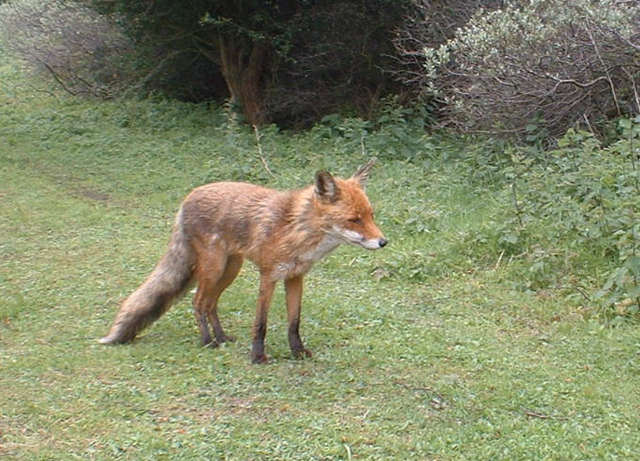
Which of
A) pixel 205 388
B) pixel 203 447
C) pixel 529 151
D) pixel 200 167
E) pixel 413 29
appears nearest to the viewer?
pixel 203 447

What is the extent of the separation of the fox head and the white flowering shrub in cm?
535

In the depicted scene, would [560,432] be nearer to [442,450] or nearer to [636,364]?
[442,450]

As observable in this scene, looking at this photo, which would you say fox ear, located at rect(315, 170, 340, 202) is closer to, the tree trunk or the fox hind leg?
the fox hind leg

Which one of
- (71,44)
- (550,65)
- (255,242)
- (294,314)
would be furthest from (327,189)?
(71,44)

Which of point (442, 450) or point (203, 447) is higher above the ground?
point (442, 450)

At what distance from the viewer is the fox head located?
587 centimetres

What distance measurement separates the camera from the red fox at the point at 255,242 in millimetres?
5980

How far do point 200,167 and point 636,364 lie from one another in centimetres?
900

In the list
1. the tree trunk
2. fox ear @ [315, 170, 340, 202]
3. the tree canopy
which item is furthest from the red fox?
the tree trunk

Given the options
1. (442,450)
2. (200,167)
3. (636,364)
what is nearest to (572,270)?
(636,364)

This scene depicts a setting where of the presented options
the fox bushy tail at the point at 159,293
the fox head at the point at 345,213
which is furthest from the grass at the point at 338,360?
the fox head at the point at 345,213

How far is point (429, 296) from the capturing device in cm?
795

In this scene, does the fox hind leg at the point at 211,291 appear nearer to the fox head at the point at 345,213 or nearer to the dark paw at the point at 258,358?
the dark paw at the point at 258,358

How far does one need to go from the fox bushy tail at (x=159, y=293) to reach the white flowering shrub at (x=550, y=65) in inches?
227
